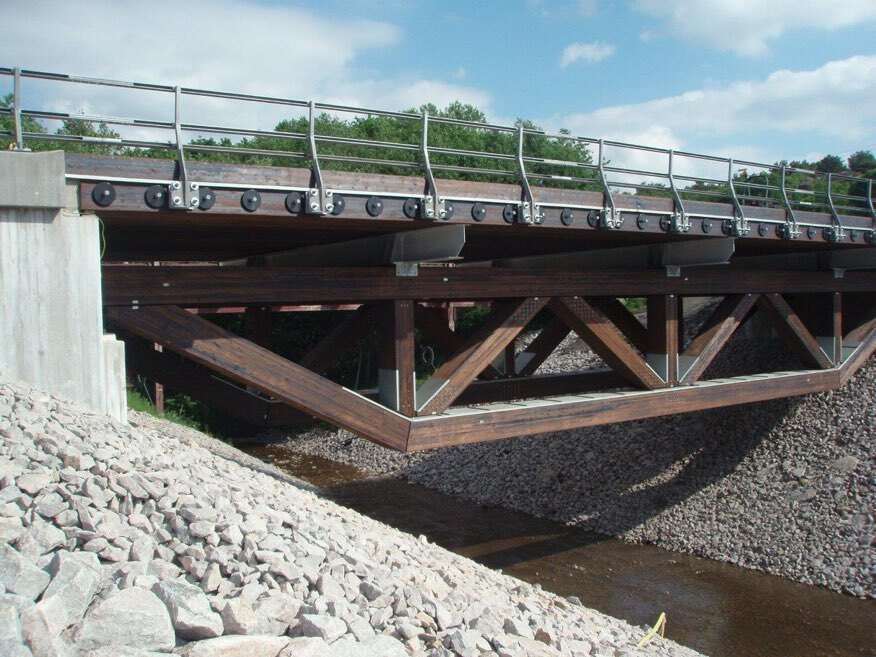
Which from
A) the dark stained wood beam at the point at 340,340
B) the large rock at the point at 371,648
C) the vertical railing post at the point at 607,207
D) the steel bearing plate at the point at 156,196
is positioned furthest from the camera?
the dark stained wood beam at the point at 340,340

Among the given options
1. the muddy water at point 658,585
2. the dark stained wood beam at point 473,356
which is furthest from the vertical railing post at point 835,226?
the dark stained wood beam at point 473,356

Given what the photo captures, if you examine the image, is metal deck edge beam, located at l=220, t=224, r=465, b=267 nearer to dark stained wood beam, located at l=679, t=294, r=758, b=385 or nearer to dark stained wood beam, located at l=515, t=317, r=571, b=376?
dark stained wood beam, located at l=679, t=294, r=758, b=385

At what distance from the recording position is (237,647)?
12.3 feet

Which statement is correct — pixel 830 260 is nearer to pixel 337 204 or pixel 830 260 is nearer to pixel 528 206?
pixel 528 206

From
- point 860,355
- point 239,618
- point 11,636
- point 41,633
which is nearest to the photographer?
point 11,636

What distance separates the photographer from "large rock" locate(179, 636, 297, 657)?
365 cm

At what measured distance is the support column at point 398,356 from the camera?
845 cm

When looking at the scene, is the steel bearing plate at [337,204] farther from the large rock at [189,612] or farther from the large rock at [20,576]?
the large rock at [20,576]

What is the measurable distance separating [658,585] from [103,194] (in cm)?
1063

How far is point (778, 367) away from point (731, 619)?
8.17 m

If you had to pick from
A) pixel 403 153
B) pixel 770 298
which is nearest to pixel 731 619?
pixel 770 298

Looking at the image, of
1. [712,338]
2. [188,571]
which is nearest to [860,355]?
[712,338]

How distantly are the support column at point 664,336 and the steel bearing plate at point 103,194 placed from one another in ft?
24.3

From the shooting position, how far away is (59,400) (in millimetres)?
5941
